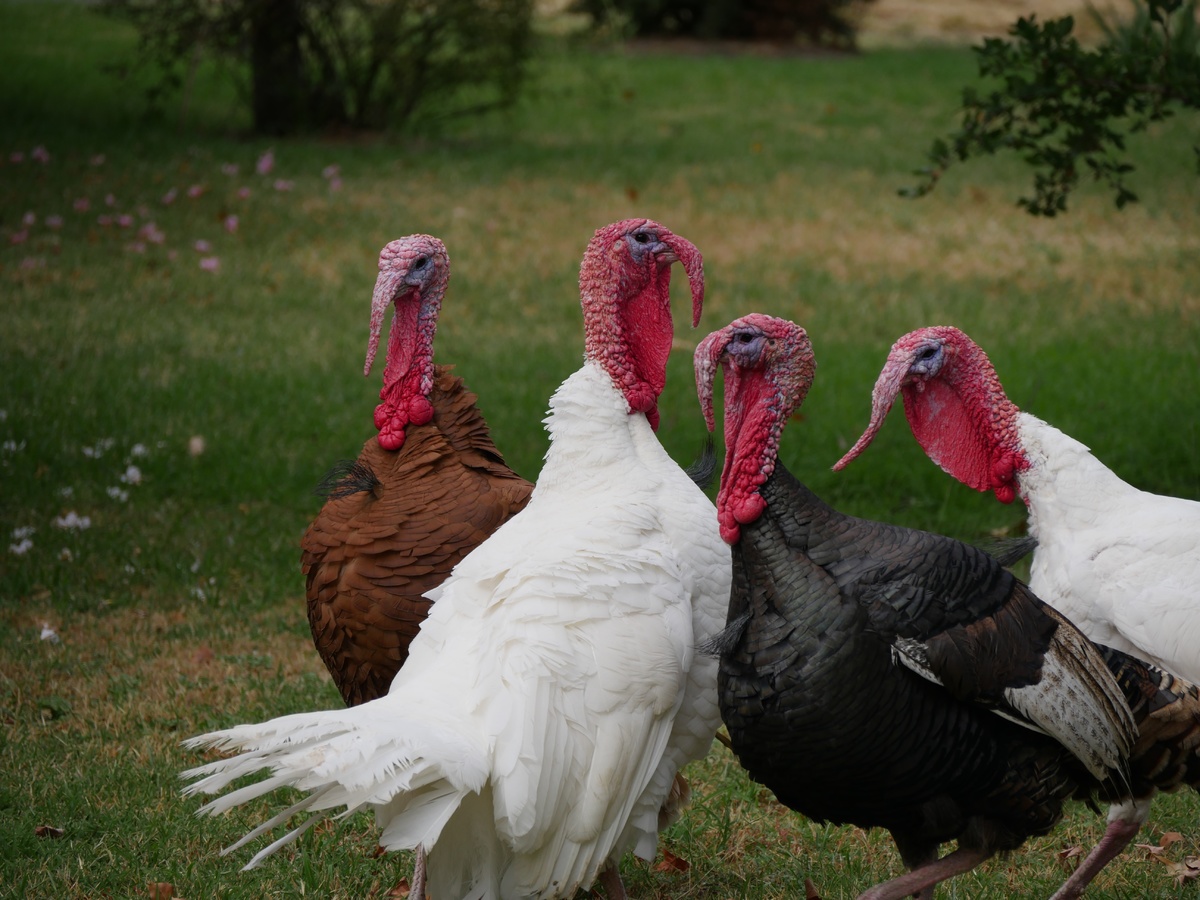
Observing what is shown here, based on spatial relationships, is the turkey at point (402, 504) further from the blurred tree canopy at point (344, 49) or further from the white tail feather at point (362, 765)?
the blurred tree canopy at point (344, 49)

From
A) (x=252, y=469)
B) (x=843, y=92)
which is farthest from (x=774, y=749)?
(x=843, y=92)

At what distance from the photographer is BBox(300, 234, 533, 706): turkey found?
3.80 metres

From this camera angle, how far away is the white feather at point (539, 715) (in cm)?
291

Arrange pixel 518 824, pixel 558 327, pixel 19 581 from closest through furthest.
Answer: pixel 518 824, pixel 19 581, pixel 558 327

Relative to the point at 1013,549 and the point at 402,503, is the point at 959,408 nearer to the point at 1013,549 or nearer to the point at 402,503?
the point at 1013,549

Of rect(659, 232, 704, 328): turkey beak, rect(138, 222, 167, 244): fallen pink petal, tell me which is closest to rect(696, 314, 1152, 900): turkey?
rect(659, 232, 704, 328): turkey beak

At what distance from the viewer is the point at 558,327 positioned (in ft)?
30.9

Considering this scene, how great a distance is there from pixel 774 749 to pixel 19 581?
157 inches

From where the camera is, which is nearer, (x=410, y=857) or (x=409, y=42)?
(x=410, y=857)

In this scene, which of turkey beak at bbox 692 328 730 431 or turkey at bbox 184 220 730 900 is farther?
turkey beak at bbox 692 328 730 431

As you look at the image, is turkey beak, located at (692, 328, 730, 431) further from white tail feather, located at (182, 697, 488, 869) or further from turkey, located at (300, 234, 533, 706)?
white tail feather, located at (182, 697, 488, 869)

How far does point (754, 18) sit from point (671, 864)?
18.5 m

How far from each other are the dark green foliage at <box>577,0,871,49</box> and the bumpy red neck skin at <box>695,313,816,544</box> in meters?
17.9

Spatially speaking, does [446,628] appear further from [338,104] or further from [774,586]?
[338,104]
